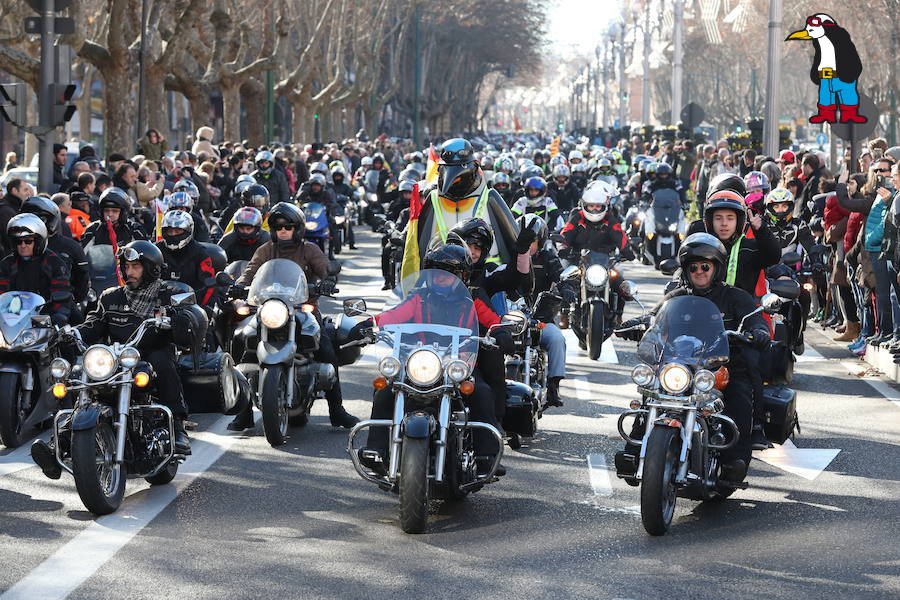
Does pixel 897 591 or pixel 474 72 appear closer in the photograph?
pixel 897 591

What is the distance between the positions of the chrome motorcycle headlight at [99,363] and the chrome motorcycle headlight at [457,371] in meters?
1.77

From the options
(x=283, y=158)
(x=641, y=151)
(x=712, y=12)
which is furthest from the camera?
(x=712, y=12)

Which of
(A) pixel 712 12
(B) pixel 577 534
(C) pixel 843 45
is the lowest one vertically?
(B) pixel 577 534

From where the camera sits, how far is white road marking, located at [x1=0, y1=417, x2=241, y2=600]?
681 centimetres

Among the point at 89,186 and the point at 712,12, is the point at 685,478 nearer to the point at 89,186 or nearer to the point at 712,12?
the point at 89,186

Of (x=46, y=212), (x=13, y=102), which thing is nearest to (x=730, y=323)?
(x=46, y=212)

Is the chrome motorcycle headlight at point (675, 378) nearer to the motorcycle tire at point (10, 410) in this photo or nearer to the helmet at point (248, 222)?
the motorcycle tire at point (10, 410)

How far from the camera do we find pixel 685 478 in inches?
308

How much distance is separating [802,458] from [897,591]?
10.7ft

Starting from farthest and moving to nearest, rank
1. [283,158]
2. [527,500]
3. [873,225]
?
[283,158]
[873,225]
[527,500]

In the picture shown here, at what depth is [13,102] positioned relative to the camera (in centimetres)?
1719

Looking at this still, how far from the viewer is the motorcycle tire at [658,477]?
24.9 feet

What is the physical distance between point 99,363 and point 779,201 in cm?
772

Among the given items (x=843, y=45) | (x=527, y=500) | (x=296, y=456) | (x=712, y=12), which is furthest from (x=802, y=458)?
(x=712, y=12)
